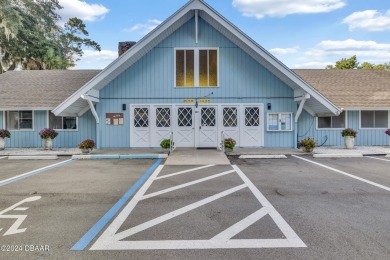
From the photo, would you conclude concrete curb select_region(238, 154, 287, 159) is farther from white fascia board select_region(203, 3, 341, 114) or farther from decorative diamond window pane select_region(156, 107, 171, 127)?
decorative diamond window pane select_region(156, 107, 171, 127)

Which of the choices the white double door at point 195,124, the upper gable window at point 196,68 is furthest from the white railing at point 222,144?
the upper gable window at point 196,68

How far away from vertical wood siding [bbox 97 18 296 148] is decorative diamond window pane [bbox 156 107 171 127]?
0.44 meters

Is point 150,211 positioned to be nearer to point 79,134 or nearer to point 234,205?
point 234,205

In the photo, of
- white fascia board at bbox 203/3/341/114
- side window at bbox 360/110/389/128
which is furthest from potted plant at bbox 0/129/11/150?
side window at bbox 360/110/389/128

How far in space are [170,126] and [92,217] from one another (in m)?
9.78

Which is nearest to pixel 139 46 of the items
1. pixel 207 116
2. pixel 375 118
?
pixel 207 116

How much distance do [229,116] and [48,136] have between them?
31.9ft

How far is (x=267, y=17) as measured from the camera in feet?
92.1

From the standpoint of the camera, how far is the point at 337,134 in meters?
15.4

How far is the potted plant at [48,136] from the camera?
45.3ft

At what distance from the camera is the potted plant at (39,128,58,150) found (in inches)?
544

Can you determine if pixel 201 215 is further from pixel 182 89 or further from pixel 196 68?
pixel 196 68

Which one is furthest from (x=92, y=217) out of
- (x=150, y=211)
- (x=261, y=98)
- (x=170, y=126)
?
(x=261, y=98)

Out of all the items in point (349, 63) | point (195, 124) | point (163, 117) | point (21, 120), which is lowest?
point (195, 124)
